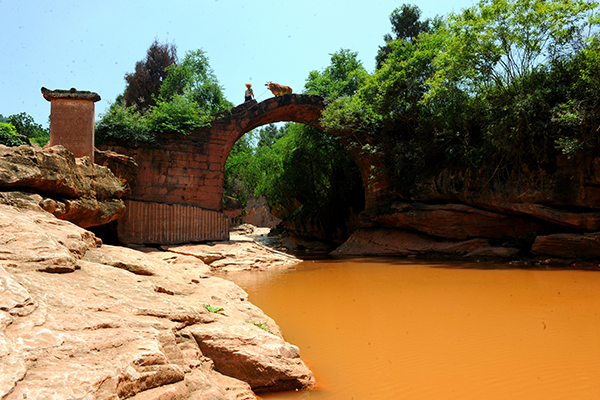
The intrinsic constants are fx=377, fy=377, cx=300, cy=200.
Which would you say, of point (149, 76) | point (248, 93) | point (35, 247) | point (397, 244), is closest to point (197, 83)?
point (149, 76)

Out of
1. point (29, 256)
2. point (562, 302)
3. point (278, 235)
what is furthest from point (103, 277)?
point (278, 235)

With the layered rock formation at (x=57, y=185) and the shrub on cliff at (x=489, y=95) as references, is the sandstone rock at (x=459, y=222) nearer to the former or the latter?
the shrub on cliff at (x=489, y=95)

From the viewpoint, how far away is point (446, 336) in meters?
3.48

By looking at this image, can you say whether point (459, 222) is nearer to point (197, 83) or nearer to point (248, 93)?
point (248, 93)

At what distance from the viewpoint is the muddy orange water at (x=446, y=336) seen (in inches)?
97.4

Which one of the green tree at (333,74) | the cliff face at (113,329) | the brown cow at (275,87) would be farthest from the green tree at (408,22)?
the cliff face at (113,329)

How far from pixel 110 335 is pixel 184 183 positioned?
37.5 feet

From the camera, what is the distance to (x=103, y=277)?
2625 mm

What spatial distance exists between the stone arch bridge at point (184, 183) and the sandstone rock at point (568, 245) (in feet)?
30.0

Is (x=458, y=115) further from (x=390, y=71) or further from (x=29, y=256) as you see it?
(x=29, y=256)

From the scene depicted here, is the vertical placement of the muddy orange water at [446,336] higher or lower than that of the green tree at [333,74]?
lower

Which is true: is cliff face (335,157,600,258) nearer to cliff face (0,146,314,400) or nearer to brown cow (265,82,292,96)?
brown cow (265,82,292,96)

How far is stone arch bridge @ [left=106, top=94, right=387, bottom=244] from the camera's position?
455 inches

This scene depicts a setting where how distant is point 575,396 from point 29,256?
11.3ft
